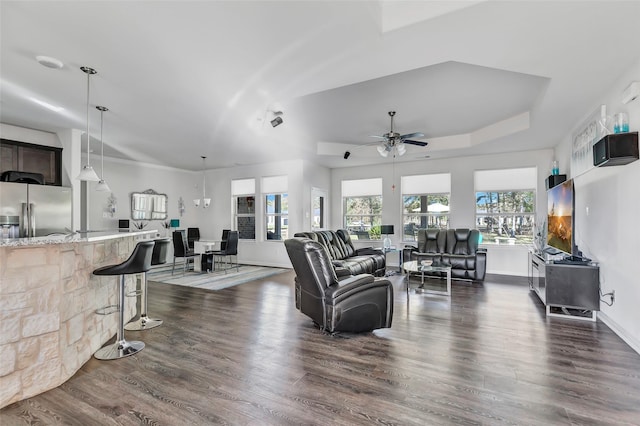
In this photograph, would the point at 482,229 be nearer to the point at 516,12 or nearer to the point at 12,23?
the point at 516,12

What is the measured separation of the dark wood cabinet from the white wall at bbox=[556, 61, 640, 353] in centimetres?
850

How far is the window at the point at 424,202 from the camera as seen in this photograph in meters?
7.69

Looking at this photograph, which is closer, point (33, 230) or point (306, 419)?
point (306, 419)

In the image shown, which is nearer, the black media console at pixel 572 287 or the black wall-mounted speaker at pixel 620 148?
the black wall-mounted speaker at pixel 620 148

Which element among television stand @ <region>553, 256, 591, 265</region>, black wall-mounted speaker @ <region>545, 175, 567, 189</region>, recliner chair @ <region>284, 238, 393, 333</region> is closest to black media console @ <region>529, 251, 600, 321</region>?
television stand @ <region>553, 256, 591, 265</region>

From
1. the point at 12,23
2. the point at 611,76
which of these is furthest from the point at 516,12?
the point at 12,23

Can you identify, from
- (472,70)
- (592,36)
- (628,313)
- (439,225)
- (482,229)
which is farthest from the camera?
(439,225)

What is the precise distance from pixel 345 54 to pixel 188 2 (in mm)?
1364

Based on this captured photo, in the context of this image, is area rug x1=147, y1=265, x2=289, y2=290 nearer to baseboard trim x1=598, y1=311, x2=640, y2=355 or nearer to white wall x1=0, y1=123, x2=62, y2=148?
white wall x1=0, y1=123, x2=62, y2=148

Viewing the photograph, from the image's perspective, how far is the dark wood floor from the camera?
199 centimetres

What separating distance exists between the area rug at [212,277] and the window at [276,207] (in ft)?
3.36

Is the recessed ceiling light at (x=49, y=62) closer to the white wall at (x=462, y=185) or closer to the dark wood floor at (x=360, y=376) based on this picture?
the dark wood floor at (x=360, y=376)

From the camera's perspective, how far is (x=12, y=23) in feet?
9.04

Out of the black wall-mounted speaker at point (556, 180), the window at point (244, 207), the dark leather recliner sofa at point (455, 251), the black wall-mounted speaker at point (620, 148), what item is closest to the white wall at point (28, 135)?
the window at point (244, 207)
